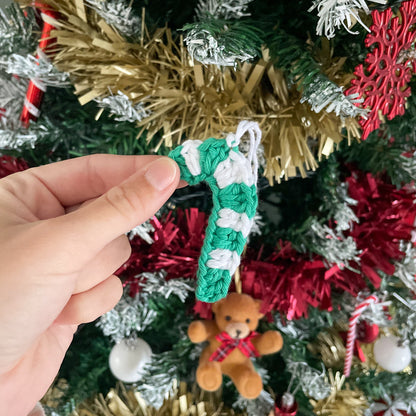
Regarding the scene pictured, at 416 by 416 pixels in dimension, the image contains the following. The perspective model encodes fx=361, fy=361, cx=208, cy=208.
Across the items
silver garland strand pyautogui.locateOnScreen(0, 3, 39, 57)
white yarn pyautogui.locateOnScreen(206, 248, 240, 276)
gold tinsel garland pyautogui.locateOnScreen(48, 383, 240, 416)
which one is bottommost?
gold tinsel garland pyautogui.locateOnScreen(48, 383, 240, 416)

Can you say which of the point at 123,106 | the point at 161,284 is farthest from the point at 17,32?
the point at 161,284

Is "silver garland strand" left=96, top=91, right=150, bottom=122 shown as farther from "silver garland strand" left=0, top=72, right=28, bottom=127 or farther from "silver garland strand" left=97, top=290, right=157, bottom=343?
"silver garland strand" left=97, top=290, right=157, bottom=343

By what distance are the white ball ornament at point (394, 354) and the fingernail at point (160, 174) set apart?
1.88ft

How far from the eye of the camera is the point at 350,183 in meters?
0.64

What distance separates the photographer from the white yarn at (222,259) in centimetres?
42

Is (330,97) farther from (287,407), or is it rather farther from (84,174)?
(287,407)

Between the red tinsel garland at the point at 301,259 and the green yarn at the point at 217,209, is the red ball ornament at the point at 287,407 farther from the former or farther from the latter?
the green yarn at the point at 217,209

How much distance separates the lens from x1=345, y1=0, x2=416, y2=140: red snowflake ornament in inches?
15.7

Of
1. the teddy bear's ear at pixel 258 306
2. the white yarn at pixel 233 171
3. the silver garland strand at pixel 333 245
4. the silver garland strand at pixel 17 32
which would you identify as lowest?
the teddy bear's ear at pixel 258 306

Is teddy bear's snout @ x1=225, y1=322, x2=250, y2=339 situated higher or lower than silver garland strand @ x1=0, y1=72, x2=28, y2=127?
lower

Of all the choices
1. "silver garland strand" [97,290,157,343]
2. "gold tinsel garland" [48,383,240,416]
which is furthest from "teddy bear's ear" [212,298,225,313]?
"gold tinsel garland" [48,383,240,416]

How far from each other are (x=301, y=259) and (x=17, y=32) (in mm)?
580

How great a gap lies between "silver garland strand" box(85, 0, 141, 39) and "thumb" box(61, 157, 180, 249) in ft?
0.70

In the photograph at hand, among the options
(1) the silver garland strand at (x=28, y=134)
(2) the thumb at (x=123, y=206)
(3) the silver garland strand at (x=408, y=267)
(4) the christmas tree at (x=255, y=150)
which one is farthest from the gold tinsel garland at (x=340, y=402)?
(1) the silver garland strand at (x=28, y=134)
